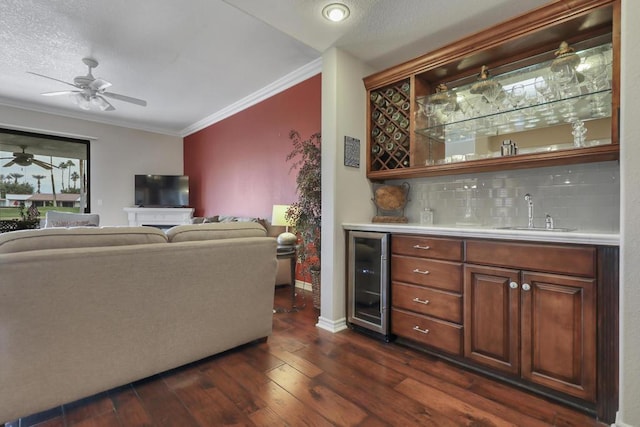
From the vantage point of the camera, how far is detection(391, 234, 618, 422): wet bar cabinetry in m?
1.45

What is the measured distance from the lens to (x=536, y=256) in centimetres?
164

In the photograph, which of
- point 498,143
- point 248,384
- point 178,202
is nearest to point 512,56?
point 498,143

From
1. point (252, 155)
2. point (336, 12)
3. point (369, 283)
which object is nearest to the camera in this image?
point (336, 12)

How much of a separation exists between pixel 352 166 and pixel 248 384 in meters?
1.83

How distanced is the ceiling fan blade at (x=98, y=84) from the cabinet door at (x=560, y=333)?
4.49 m

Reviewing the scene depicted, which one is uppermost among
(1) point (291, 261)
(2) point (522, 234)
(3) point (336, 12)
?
(3) point (336, 12)

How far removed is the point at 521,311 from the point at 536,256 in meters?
0.32

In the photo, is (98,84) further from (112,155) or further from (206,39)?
(112,155)

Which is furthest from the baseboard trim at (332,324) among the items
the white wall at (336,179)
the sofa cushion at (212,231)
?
the sofa cushion at (212,231)

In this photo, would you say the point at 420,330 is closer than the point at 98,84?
Yes

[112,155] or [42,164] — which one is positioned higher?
[112,155]

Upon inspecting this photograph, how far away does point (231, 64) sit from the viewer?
11.9 feet

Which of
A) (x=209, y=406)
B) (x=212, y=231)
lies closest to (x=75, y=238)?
(x=212, y=231)

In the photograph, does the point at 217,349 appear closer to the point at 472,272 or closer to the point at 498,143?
the point at 472,272
